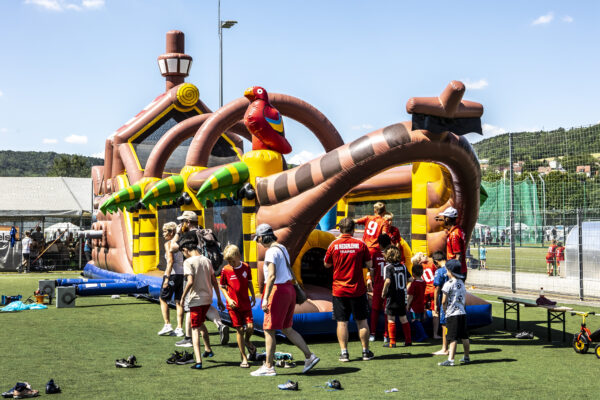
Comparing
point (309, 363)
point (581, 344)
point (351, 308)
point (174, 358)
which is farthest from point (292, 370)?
point (581, 344)

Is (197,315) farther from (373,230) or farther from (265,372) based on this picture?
(373,230)

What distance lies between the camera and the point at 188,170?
1226 cm

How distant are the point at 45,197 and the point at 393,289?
2186cm

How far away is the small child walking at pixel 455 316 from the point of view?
283 inches

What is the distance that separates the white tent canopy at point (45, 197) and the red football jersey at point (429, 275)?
19130 mm

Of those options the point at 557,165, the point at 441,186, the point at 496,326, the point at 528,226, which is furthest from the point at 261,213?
the point at 528,226

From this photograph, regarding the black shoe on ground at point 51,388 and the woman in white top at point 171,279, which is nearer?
the black shoe on ground at point 51,388

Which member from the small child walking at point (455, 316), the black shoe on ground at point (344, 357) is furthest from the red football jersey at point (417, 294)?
the black shoe on ground at point (344, 357)

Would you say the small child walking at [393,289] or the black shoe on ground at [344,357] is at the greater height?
the small child walking at [393,289]

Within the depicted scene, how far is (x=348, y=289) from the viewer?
7402 millimetres

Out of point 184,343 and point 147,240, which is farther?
point 147,240

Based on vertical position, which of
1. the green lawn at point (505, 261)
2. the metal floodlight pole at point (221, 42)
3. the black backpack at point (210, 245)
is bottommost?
the green lawn at point (505, 261)

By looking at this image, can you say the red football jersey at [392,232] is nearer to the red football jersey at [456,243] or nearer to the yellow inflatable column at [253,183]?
the red football jersey at [456,243]

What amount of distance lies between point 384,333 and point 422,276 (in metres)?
0.90
